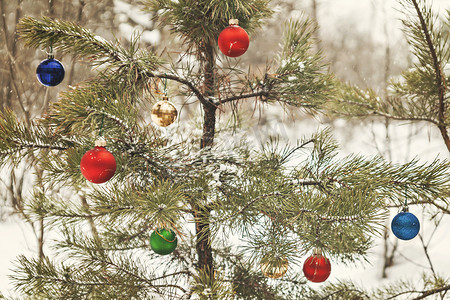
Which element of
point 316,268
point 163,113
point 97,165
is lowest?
point 316,268

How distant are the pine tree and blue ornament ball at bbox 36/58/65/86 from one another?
2.4 inches

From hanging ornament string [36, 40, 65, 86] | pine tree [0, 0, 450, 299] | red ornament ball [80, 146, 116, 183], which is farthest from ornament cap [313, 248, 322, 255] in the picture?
hanging ornament string [36, 40, 65, 86]

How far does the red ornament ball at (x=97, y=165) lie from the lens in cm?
43

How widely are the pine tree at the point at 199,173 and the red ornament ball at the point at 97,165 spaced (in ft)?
0.11

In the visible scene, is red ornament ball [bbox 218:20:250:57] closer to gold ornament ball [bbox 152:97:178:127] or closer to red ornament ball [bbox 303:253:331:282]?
gold ornament ball [bbox 152:97:178:127]

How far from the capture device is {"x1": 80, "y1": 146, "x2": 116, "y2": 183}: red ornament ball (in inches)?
17.0

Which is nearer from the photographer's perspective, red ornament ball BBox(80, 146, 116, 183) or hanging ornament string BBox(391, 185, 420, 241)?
red ornament ball BBox(80, 146, 116, 183)

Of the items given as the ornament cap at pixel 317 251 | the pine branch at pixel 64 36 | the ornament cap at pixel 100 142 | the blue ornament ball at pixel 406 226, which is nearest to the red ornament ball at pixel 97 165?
the ornament cap at pixel 100 142

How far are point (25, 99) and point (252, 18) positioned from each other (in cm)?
97

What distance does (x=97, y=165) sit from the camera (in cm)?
43

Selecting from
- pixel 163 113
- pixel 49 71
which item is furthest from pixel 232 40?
pixel 49 71

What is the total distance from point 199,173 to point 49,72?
26 centimetres

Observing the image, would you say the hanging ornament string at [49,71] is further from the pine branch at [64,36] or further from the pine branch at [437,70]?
the pine branch at [437,70]

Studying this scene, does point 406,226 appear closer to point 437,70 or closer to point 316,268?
point 316,268
